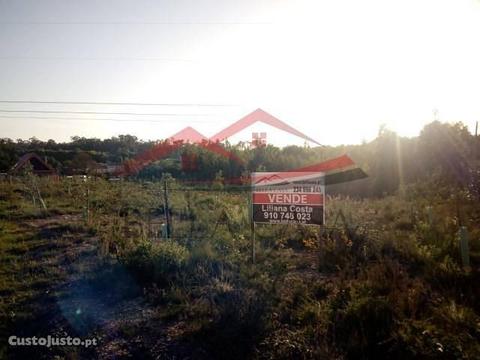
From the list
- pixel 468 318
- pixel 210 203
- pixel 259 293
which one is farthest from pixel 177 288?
pixel 210 203

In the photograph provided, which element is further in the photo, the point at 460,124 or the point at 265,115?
the point at 460,124

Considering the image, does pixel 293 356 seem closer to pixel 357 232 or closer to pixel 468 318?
pixel 468 318

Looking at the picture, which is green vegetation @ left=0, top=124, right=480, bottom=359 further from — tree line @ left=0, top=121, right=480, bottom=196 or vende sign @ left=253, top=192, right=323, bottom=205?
tree line @ left=0, top=121, right=480, bottom=196

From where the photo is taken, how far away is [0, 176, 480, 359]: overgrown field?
3.24 meters

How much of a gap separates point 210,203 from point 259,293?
7.00 meters

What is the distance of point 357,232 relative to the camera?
256 inches

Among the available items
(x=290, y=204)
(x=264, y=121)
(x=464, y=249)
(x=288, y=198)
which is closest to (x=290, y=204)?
(x=290, y=204)

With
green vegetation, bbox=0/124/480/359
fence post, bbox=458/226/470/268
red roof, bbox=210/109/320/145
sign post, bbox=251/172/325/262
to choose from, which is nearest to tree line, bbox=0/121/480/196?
red roof, bbox=210/109/320/145

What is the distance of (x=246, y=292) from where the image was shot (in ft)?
13.9

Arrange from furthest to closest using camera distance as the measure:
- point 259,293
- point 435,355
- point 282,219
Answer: point 282,219 < point 259,293 < point 435,355

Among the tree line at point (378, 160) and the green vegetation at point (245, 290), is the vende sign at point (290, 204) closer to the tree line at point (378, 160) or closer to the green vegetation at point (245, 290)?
the green vegetation at point (245, 290)

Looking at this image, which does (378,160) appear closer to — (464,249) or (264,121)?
(264,121)

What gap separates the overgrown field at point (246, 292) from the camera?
3238 mm

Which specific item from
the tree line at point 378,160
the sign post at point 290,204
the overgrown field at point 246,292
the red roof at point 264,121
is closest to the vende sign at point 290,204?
the sign post at point 290,204
